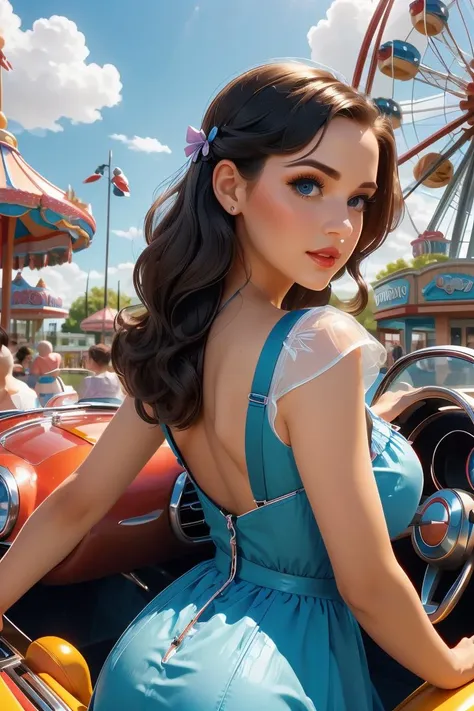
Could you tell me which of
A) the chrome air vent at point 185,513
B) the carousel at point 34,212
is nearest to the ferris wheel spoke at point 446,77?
the carousel at point 34,212

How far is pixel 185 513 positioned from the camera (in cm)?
155

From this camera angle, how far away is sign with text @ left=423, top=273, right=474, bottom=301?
18.2 meters

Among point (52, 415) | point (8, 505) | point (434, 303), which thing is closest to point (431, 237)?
point (434, 303)

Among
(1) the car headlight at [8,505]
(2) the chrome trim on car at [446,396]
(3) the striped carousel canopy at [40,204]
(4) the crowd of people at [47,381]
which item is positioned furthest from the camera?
(3) the striped carousel canopy at [40,204]

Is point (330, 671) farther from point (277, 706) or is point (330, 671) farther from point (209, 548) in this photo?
point (209, 548)

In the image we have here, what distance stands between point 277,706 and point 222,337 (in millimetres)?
480

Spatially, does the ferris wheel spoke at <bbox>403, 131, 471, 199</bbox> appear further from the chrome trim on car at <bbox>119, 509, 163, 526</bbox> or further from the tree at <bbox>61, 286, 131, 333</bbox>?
the tree at <bbox>61, 286, 131, 333</bbox>

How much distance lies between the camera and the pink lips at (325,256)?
86cm

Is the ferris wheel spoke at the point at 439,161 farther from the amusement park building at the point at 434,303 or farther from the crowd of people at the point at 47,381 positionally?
the crowd of people at the point at 47,381

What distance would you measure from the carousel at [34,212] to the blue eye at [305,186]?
21.4ft

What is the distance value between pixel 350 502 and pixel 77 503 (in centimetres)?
54

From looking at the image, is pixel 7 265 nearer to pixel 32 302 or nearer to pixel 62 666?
pixel 62 666

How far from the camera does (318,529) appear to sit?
0.81m

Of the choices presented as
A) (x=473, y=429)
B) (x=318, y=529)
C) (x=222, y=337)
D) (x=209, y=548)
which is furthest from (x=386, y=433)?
(x=209, y=548)
